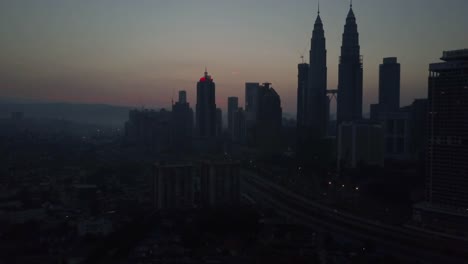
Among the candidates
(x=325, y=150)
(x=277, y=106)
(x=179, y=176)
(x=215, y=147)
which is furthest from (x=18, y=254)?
(x=277, y=106)

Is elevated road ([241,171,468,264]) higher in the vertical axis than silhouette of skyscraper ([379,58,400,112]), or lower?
lower

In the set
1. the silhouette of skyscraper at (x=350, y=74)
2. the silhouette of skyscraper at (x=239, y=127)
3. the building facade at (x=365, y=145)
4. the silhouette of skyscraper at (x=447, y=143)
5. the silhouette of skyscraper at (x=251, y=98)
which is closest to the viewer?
the silhouette of skyscraper at (x=447, y=143)

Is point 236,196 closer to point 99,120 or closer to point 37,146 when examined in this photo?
point 37,146

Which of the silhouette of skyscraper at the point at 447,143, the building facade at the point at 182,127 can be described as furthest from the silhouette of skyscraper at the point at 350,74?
the silhouette of skyscraper at the point at 447,143

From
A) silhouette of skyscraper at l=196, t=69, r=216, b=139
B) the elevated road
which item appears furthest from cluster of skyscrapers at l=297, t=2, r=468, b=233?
silhouette of skyscraper at l=196, t=69, r=216, b=139

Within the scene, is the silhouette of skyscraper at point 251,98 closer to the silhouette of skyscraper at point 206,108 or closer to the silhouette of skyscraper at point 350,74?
the silhouette of skyscraper at point 206,108

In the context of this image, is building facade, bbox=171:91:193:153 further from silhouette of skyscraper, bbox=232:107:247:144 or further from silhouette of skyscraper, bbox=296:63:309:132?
silhouette of skyscraper, bbox=296:63:309:132

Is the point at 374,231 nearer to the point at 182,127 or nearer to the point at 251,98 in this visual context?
the point at 182,127
